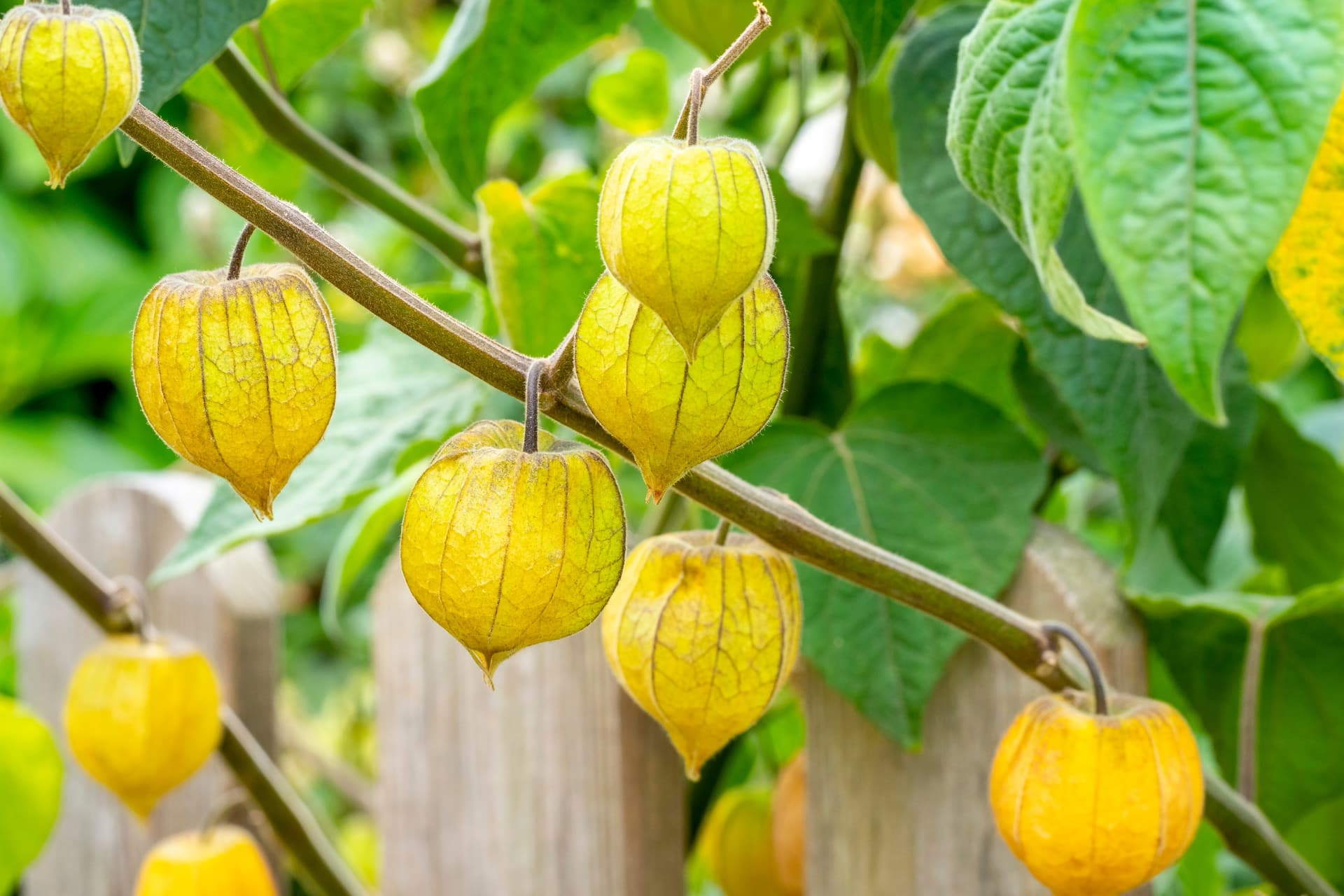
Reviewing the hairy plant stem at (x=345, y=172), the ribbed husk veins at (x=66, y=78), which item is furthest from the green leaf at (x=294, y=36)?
the ribbed husk veins at (x=66, y=78)

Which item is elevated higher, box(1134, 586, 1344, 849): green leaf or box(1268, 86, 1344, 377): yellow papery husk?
box(1268, 86, 1344, 377): yellow papery husk

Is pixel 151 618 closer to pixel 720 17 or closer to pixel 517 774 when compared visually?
pixel 517 774

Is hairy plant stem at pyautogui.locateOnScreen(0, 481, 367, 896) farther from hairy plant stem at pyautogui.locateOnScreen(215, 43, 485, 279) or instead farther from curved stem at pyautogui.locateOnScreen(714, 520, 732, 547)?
curved stem at pyautogui.locateOnScreen(714, 520, 732, 547)

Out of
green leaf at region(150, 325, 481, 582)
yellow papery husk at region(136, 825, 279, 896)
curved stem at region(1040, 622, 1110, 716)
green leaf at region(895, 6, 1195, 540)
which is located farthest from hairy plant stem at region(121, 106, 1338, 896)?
yellow papery husk at region(136, 825, 279, 896)

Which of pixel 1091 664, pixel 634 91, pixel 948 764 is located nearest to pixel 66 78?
pixel 1091 664

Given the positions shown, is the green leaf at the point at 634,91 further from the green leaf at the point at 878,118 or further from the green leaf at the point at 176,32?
the green leaf at the point at 176,32

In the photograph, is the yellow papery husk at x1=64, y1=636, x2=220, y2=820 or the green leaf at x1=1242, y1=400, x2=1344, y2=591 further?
the green leaf at x1=1242, y1=400, x2=1344, y2=591
